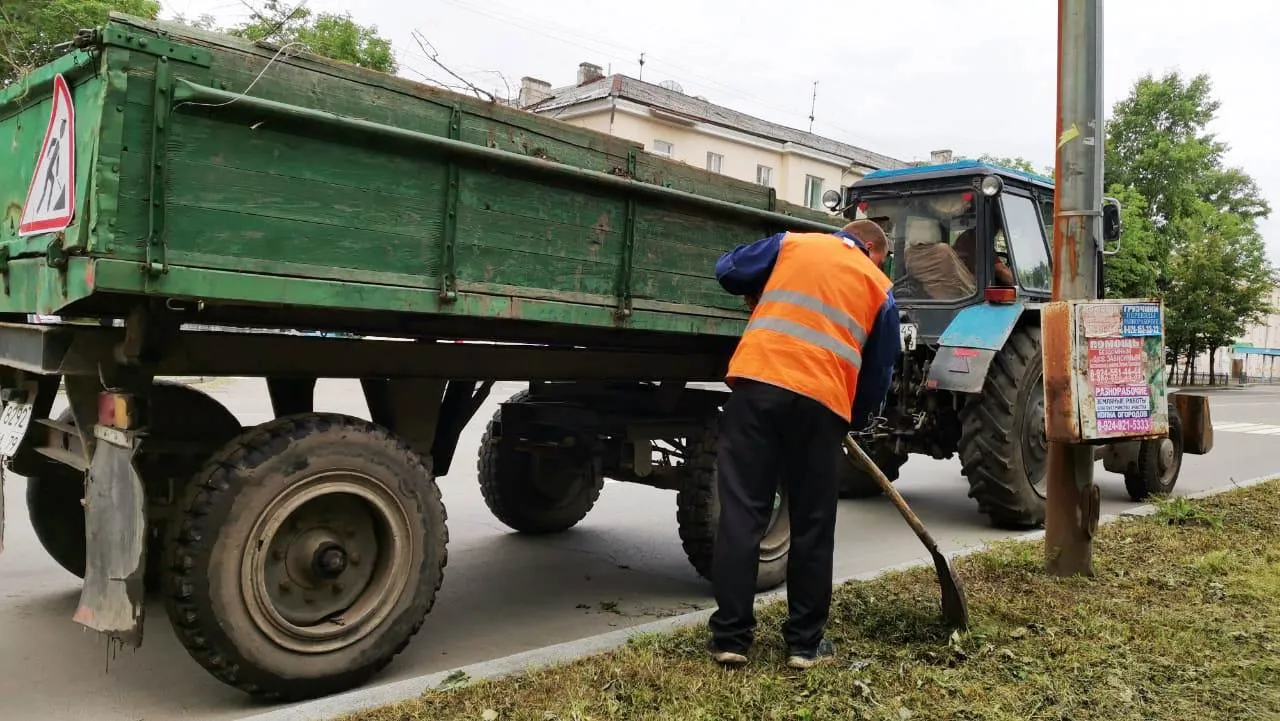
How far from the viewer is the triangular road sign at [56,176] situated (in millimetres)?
2998

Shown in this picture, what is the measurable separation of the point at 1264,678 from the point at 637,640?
240cm

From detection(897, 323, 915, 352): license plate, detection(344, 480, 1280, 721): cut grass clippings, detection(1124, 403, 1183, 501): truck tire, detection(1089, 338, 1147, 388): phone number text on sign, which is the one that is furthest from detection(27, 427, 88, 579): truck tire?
detection(1124, 403, 1183, 501): truck tire

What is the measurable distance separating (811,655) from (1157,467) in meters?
6.29

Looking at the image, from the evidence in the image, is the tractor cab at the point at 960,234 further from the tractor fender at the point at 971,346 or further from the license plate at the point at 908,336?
the license plate at the point at 908,336

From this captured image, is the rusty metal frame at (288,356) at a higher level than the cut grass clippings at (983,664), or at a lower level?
higher

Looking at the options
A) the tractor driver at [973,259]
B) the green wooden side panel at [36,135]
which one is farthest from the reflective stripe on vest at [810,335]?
the tractor driver at [973,259]

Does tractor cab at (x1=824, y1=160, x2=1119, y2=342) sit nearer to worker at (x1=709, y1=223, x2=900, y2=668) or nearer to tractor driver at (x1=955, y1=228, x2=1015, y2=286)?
tractor driver at (x1=955, y1=228, x2=1015, y2=286)

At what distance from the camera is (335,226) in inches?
132

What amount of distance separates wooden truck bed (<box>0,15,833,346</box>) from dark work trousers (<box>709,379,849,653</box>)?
0.82 metres

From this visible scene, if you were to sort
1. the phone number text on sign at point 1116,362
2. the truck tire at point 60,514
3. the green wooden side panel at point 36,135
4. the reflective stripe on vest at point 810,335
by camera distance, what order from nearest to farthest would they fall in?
the green wooden side panel at point 36,135
the reflective stripe on vest at point 810,335
the truck tire at point 60,514
the phone number text on sign at point 1116,362

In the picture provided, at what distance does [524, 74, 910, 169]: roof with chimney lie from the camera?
105 ft

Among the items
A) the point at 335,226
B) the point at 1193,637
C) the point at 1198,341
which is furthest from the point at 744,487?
the point at 1198,341

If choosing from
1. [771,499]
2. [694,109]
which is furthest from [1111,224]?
[694,109]

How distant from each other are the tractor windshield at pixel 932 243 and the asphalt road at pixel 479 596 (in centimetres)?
186
